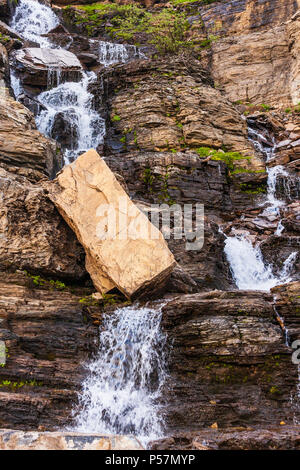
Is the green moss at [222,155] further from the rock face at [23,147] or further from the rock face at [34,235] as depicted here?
the rock face at [34,235]

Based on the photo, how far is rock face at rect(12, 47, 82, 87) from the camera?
22.6 meters

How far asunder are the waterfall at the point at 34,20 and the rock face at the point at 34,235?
75.4ft

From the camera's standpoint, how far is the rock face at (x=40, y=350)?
6875mm

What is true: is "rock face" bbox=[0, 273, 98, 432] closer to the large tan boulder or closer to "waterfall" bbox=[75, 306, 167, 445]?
"waterfall" bbox=[75, 306, 167, 445]

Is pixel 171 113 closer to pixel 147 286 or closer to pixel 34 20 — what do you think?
pixel 147 286

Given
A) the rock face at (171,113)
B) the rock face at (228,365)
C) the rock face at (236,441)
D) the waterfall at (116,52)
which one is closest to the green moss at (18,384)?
the rock face at (228,365)

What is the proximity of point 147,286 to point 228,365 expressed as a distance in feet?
8.40

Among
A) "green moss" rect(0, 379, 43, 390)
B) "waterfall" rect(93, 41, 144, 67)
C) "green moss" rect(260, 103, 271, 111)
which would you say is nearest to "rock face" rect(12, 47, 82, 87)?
"waterfall" rect(93, 41, 144, 67)

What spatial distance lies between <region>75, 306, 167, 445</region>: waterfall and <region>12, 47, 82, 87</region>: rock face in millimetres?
18030

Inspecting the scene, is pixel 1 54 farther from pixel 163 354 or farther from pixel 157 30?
pixel 163 354

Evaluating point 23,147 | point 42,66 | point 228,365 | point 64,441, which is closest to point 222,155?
point 23,147

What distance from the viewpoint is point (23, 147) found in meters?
11.7

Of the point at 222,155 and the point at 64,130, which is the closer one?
the point at 222,155
